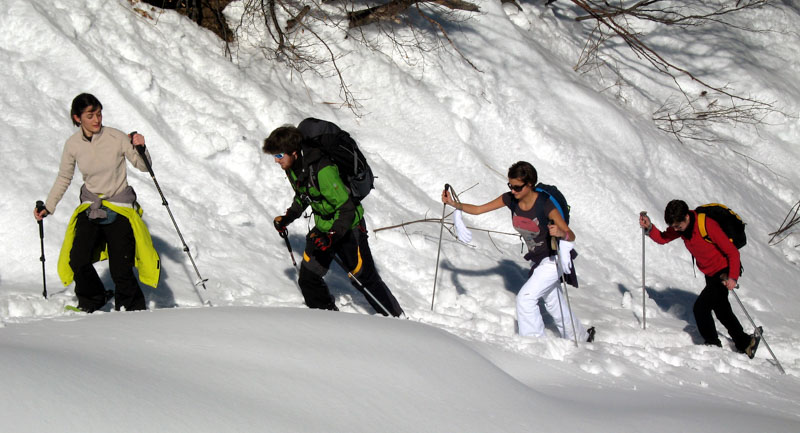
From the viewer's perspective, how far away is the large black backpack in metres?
5.80

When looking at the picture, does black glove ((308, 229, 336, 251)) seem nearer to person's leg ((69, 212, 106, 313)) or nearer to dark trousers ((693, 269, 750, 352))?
person's leg ((69, 212, 106, 313))

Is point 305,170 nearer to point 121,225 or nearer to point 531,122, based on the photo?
point 121,225

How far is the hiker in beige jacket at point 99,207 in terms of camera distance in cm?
554

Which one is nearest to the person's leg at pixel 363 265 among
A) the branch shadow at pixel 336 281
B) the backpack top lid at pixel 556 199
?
the branch shadow at pixel 336 281

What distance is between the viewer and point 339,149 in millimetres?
5812

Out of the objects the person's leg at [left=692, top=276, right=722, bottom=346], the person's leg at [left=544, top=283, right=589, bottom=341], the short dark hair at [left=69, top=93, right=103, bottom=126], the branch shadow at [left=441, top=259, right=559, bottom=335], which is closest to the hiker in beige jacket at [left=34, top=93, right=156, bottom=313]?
the short dark hair at [left=69, top=93, right=103, bottom=126]

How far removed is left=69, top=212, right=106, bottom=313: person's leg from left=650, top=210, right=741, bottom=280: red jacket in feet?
18.2

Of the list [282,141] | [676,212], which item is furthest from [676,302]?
[282,141]

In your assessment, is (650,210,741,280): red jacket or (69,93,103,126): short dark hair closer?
(69,93,103,126): short dark hair

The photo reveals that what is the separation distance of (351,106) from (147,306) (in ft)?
17.1

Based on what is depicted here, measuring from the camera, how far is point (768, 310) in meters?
9.32

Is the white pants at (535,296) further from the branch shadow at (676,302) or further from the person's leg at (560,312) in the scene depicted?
the branch shadow at (676,302)

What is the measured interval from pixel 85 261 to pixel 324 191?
77.3 inches

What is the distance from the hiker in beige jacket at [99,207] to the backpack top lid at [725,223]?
528 cm
